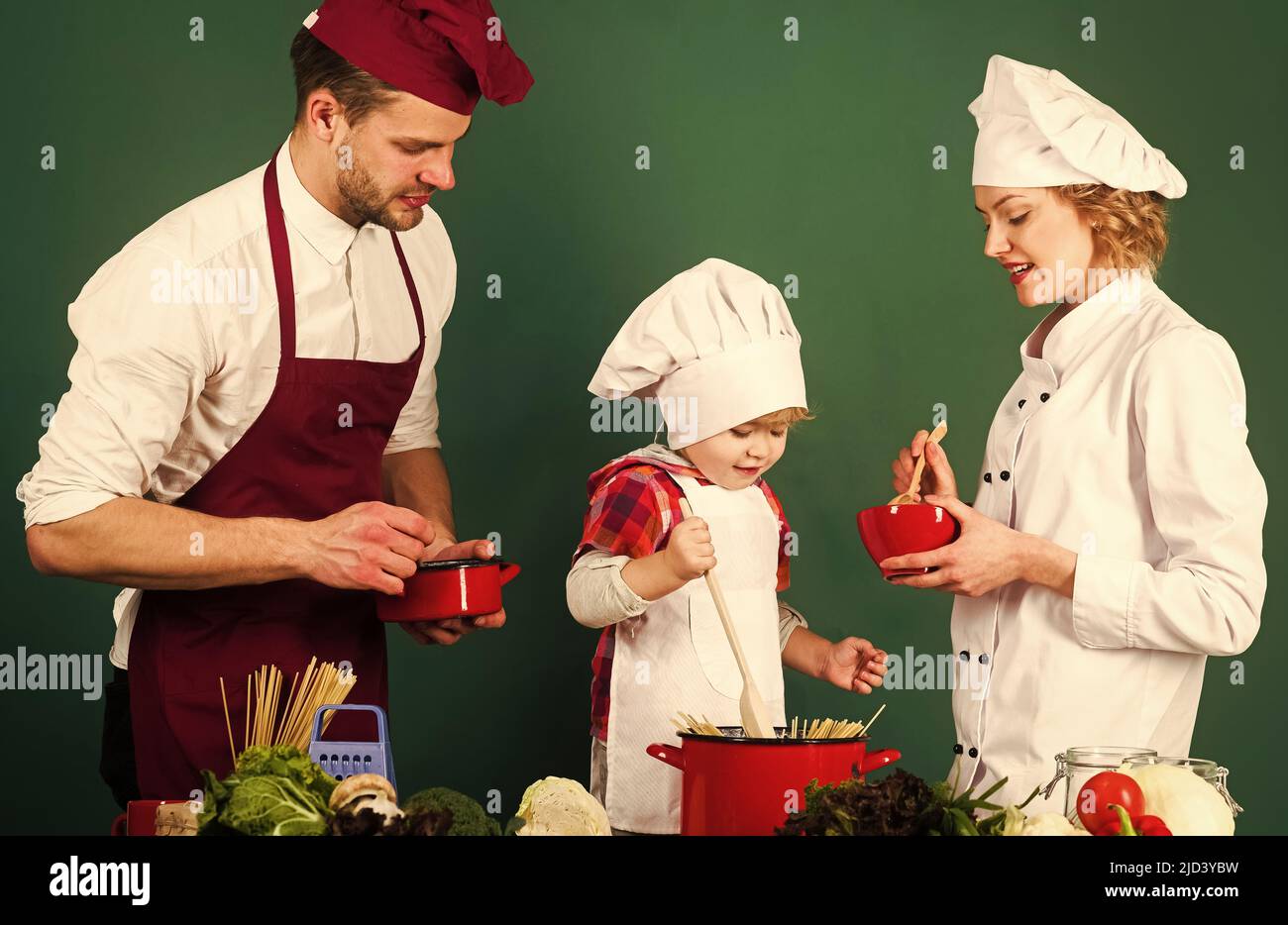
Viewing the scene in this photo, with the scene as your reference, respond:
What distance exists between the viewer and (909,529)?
72.1 inches

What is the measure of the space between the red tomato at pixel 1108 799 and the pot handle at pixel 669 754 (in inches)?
18.9

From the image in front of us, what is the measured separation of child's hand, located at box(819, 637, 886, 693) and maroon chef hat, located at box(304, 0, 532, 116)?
1.01 metres

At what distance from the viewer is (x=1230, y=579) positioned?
171 centimetres

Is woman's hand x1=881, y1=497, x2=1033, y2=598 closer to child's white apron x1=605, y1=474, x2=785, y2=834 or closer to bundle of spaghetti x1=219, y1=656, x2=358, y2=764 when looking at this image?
child's white apron x1=605, y1=474, x2=785, y2=834

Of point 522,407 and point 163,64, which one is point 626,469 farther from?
point 163,64

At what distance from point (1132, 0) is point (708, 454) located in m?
1.54

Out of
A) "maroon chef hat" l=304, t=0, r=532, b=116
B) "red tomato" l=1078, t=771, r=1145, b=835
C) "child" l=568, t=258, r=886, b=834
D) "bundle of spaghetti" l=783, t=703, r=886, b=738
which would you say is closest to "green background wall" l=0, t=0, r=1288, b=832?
"child" l=568, t=258, r=886, b=834

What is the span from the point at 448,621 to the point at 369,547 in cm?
23

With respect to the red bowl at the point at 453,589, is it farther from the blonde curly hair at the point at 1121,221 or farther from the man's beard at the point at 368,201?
the blonde curly hair at the point at 1121,221

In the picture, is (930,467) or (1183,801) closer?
(1183,801)

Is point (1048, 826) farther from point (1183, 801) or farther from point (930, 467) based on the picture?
point (930, 467)

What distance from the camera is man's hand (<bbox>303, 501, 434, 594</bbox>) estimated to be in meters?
1.79

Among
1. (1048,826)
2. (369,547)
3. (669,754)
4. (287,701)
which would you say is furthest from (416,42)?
(1048,826)
